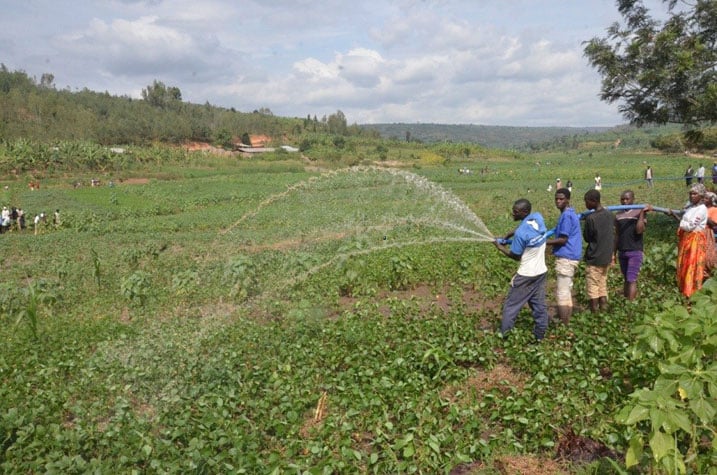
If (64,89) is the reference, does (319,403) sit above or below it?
below

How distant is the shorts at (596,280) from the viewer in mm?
7086

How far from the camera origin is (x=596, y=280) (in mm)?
7176

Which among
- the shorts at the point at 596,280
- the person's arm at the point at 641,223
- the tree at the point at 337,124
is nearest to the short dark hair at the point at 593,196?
the person's arm at the point at 641,223

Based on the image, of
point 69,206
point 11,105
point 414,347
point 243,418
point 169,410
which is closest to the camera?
point 243,418

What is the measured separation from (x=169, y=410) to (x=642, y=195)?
26481mm

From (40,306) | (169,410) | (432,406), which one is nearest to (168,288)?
(40,306)

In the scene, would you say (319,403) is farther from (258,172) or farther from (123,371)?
(258,172)

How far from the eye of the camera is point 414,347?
6301 mm

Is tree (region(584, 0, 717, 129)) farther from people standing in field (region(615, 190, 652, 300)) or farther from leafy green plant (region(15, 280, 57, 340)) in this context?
leafy green plant (region(15, 280, 57, 340))

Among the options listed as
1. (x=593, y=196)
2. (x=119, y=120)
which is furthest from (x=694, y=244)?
(x=119, y=120)

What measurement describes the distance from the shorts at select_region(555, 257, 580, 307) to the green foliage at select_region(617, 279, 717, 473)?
236cm

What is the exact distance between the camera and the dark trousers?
6.14m

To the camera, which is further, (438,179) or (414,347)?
(438,179)

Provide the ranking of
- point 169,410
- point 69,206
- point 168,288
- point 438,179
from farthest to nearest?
point 438,179 < point 69,206 < point 168,288 < point 169,410
